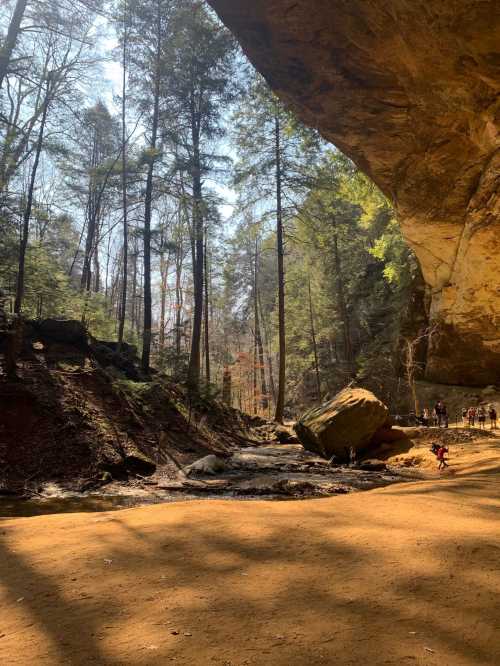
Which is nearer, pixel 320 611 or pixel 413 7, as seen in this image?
pixel 320 611

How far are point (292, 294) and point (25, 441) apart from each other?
27.8m

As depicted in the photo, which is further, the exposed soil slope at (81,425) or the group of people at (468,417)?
the group of people at (468,417)

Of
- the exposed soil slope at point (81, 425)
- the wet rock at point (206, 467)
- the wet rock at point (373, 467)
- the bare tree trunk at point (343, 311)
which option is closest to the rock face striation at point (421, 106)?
the bare tree trunk at point (343, 311)

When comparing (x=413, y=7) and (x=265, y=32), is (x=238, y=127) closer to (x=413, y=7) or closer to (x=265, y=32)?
(x=265, y=32)

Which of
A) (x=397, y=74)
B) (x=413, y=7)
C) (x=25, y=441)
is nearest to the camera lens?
(x=25, y=441)

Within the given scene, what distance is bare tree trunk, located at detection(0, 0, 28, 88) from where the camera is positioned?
11742 millimetres

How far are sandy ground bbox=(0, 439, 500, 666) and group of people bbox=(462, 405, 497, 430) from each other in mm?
12574

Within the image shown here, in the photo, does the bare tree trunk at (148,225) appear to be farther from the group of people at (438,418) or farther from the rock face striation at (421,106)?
the group of people at (438,418)

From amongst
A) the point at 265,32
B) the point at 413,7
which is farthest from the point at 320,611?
the point at 265,32

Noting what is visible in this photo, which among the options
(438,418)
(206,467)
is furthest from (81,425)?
(438,418)

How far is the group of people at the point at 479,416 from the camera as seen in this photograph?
14.8 m

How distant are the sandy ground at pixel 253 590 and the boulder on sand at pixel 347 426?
8.71m

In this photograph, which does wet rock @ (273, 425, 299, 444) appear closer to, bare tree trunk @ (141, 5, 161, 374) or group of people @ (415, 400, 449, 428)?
group of people @ (415, 400, 449, 428)

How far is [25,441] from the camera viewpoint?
7762mm
